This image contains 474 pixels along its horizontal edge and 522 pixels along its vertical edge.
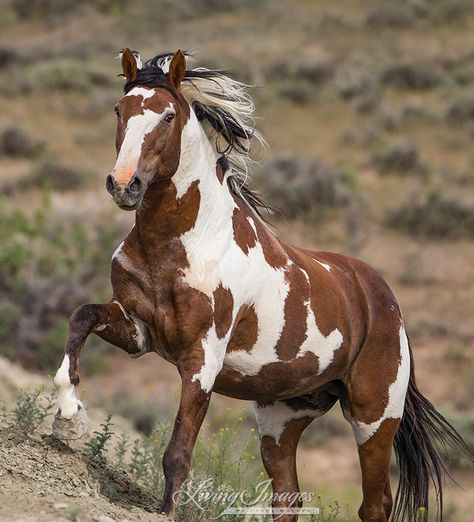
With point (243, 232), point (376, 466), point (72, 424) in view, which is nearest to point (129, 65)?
point (243, 232)

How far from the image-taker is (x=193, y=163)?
16.7 ft

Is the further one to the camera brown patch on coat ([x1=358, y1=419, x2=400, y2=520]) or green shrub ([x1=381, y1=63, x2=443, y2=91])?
green shrub ([x1=381, y1=63, x2=443, y2=91])

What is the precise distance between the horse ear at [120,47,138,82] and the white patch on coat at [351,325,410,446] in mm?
2274

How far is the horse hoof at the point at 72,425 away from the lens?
4.61 m

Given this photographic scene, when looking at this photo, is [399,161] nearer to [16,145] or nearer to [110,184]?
[16,145]

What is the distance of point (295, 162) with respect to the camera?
21406mm

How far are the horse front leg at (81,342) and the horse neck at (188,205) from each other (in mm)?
399

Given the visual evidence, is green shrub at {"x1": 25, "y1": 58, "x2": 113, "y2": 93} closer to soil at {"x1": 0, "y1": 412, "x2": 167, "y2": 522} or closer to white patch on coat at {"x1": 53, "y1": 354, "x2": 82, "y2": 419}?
soil at {"x1": 0, "y1": 412, "x2": 167, "y2": 522}

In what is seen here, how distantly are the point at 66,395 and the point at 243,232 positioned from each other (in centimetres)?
127

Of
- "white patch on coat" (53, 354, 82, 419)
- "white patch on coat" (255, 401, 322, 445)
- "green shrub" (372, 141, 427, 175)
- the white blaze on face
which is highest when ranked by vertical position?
"green shrub" (372, 141, 427, 175)

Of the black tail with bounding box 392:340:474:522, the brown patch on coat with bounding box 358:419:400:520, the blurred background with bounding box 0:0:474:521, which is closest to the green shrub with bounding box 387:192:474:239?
the blurred background with bounding box 0:0:474:521

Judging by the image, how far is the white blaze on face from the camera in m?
4.54

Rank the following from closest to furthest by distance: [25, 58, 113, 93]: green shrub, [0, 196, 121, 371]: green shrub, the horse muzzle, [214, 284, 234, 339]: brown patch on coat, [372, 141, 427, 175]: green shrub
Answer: the horse muzzle, [214, 284, 234, 339]: brown patch on coat, [0, 196, 121, 371]: green shrub, [372, 141, 427, 175]: green shrub, [25, 58, 113, 93]: green shrub

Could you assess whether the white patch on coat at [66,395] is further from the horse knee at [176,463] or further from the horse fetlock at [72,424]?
the horse knee at [176,463]
